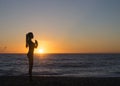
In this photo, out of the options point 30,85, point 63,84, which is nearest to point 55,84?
point 63,84

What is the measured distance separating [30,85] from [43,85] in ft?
2.00

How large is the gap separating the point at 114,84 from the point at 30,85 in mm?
4114

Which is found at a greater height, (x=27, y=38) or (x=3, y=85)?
(x=27, y=38)

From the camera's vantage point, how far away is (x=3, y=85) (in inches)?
519

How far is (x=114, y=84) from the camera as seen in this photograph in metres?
13.9

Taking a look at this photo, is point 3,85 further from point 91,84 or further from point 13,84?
point 91,84

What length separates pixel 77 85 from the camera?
1337cm

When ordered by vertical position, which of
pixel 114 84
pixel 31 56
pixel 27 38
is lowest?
pixel 114 84

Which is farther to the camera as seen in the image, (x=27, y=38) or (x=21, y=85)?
(x=27, y=38)

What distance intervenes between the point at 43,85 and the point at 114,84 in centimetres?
351

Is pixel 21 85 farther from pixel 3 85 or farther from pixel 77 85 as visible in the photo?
pixel 77 85

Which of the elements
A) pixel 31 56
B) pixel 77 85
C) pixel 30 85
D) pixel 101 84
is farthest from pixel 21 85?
pixel 101 84

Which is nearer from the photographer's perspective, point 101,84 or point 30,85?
point 30,85

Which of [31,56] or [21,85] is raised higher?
[31,56]
